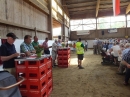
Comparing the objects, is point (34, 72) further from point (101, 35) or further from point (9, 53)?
point (101, 35)

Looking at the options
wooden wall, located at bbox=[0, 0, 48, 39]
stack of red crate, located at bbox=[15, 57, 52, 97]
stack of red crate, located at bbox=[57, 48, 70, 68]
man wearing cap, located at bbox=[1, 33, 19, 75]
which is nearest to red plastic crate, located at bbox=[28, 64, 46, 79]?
stack of red crate, located at bbox=[15, 57, 52, 97]

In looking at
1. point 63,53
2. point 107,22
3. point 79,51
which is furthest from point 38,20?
point 107,22

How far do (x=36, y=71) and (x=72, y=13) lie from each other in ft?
50.3

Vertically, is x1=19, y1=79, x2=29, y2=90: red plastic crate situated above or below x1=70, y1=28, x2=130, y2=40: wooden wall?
below

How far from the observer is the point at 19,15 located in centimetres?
432

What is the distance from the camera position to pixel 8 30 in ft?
12.1

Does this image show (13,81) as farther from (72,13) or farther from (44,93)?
(72,13)

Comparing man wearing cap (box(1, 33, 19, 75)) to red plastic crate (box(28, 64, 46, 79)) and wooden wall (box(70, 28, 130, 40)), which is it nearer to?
red plastic crate (box(28, 64, 46, 79))

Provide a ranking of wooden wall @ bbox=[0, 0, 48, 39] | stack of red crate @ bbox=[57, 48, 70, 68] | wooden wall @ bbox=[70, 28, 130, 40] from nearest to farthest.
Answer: wooden wall @ bbox=[0, 0, 48, 39], stack of red crate @ bbox=[57, 48, 70, 68], wooden wall @ bbox=[70, 28, 130, 40]

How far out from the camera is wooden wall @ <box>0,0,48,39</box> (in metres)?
3.47

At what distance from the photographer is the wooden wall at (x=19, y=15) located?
3.47 metres

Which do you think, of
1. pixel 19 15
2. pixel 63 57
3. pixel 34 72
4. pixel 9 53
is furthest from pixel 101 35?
pixel 9 53

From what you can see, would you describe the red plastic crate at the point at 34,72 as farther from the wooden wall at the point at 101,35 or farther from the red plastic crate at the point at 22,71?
the wooden wall at the point at 101,35

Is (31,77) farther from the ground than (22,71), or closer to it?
closer to it
